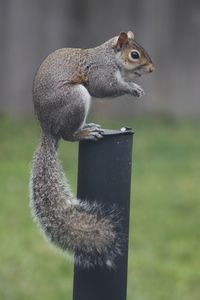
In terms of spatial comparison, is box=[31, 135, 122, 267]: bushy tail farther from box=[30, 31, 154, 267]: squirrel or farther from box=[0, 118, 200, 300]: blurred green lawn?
box=[0, 118, 200, 300]: blurred green lawn

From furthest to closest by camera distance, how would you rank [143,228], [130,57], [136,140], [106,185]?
[136,140], [143,228], [130,57], [106,185]

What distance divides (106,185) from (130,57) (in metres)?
0.61

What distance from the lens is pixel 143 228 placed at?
533 cm

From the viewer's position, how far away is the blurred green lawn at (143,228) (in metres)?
4.31

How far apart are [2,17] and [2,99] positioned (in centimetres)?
80

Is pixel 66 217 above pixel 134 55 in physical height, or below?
below

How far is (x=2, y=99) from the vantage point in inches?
356

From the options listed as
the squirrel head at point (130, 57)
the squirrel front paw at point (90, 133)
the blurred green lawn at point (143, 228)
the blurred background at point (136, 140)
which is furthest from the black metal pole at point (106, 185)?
the blurred background at point (136, 140)

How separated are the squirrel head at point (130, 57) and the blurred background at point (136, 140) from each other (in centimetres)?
186

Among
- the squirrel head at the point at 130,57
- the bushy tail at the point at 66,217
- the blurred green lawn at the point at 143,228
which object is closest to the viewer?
the bushy tail at the point at 66,217

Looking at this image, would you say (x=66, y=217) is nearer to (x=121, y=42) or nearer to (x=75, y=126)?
(x=75, y=126)

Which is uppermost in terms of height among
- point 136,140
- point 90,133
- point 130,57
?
point 136,140

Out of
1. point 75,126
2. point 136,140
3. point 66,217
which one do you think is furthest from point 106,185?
point 136,140

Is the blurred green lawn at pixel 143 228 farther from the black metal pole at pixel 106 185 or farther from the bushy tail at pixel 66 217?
the black metal pole at pixel 106 185
